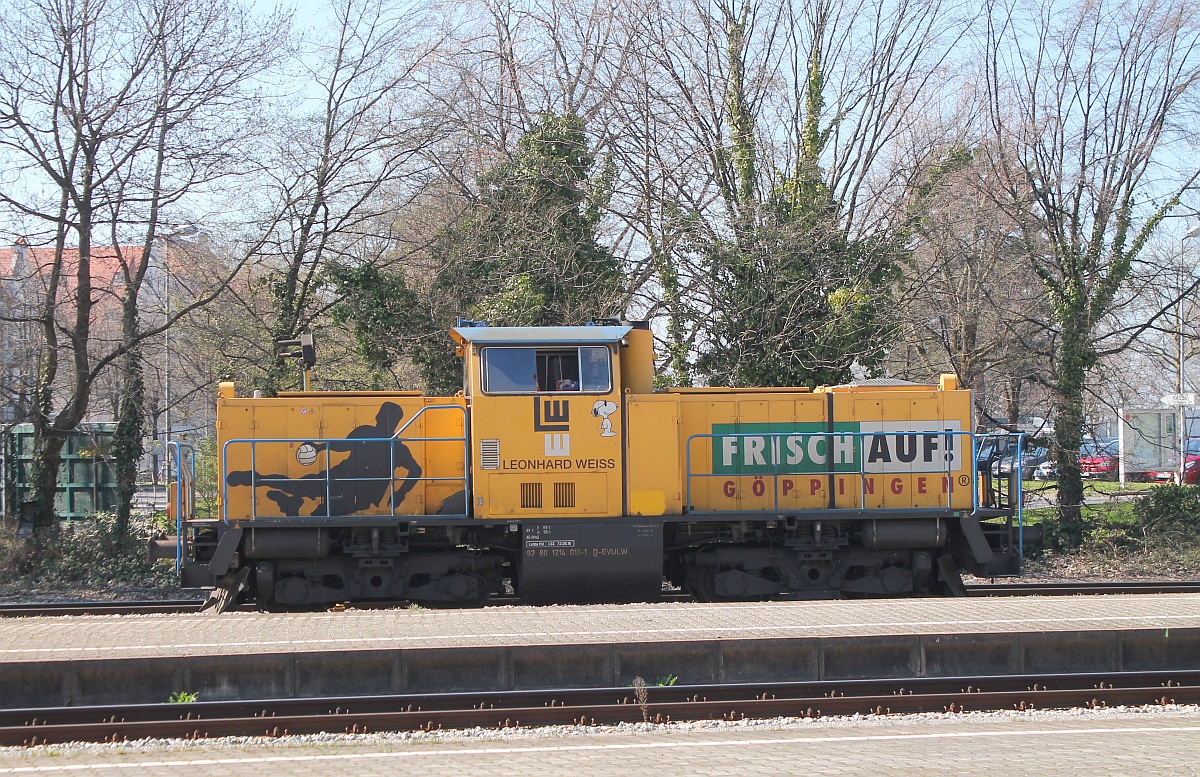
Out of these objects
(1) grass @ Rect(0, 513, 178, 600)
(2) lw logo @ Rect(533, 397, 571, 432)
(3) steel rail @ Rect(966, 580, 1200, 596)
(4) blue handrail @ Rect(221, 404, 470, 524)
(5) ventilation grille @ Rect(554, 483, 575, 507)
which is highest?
(2) lw logo @ Rect(533, 397, 571, 432)

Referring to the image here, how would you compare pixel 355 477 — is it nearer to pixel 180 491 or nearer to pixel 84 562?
pixel 180 491

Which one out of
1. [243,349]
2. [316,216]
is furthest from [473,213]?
[243,349]

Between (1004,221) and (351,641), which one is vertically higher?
(1004,221)

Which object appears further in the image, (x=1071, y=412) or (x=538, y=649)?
(x=1071, y=412)

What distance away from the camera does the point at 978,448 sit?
1365 centimetres

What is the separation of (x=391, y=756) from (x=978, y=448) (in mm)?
9840

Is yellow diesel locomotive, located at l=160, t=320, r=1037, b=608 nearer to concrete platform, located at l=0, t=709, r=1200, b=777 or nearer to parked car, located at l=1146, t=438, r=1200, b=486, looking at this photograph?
concrete platform, located at l=0, t=709, r=1200, b=777

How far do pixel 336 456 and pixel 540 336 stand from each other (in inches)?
121

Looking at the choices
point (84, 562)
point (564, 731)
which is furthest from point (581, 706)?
point (84, 562)

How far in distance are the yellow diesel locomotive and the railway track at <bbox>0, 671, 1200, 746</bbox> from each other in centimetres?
347

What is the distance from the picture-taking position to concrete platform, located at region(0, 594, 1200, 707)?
845cm

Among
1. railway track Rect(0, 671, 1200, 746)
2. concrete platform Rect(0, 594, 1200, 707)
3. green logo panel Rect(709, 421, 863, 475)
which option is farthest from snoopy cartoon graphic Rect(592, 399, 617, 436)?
railway track Rect(0, 671, 1200, 746)

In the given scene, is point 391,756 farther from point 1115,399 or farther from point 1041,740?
point 1115,399

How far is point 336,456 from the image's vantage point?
1213 cm
